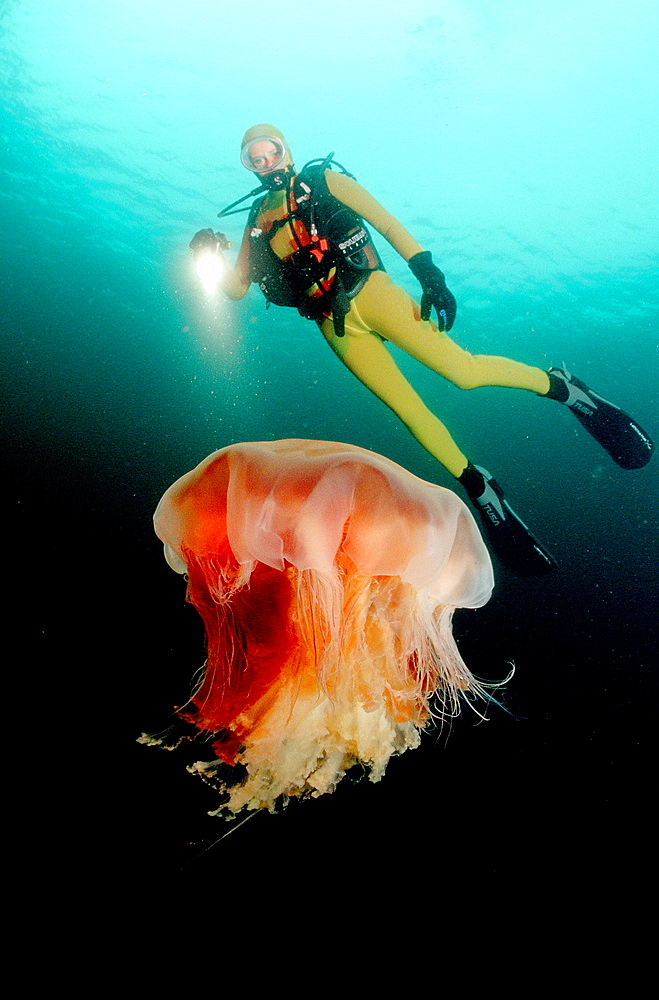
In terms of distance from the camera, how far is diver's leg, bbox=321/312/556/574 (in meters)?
3.94

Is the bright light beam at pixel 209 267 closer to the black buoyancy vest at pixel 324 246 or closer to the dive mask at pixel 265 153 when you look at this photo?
the black buoyancy vest at pixel 324 246

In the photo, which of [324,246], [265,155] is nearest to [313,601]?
[324,246]

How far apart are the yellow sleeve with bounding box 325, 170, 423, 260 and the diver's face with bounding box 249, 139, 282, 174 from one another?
0.46 m

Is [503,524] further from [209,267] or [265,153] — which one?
[265,153]

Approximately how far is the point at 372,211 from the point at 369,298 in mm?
613

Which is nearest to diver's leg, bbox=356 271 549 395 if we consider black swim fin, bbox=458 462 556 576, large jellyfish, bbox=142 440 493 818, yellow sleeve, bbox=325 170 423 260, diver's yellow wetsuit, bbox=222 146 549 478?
diver's yellow wetsuit, bbox=222 146 549 478

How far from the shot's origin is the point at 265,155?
360 centimetres

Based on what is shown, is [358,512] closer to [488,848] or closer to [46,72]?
[488,848]

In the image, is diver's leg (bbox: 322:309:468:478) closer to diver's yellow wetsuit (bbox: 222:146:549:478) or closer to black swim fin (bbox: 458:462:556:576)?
diver's yellow wetsuit (bbox: 222:146:549:478)

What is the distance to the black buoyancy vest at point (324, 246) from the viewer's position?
11.6ft

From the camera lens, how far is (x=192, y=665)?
3656mm

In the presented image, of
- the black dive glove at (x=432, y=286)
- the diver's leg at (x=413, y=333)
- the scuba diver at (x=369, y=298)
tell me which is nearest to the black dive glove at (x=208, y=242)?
the scuba diver at (x=369, y=298)

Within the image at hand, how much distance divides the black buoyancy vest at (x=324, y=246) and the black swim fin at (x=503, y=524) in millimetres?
1748

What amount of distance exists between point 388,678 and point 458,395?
32.9m
